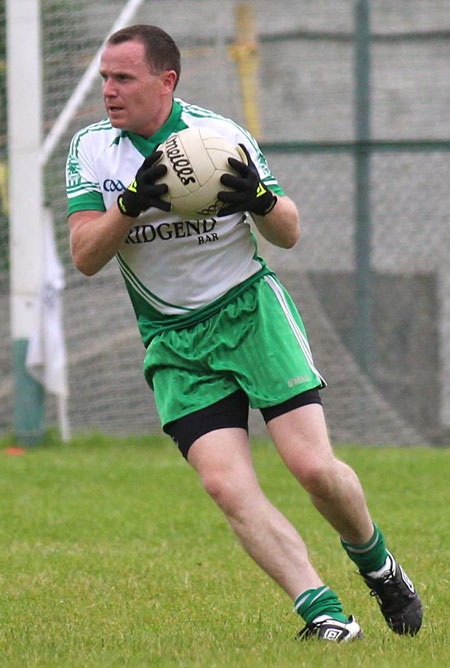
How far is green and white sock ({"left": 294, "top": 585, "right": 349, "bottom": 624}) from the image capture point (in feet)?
15.2

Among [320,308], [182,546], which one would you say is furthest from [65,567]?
[320,308]

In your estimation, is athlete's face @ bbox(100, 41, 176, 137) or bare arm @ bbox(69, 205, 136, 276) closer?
bare arm @ bbox(69, 205, 136, 276)

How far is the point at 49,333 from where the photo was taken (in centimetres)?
1120

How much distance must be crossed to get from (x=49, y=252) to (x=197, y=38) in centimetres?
304

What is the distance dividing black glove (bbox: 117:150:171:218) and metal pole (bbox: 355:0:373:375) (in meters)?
7.53

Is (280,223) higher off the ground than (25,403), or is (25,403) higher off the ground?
(280,223)

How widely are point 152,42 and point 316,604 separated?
6.89 ft

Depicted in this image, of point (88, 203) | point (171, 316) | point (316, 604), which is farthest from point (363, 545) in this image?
point (88, 203)

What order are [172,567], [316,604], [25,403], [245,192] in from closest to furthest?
[316,604] < [245,192] < [172,567] < [25,403]

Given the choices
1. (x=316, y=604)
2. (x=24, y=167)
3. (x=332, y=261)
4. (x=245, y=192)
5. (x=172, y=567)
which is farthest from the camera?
(x=332, y=261)

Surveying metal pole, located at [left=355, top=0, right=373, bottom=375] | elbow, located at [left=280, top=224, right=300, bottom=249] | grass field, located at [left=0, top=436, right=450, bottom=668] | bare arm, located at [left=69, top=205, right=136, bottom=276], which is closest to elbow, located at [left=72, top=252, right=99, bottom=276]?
bare arm, located at [left=69, top=205, right=136, bottom=276]

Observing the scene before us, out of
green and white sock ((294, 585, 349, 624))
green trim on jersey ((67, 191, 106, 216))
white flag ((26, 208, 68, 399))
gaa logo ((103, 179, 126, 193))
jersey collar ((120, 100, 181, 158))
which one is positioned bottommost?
white flag ((26, 208, 68, 399))

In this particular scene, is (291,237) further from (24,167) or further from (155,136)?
(24,167)

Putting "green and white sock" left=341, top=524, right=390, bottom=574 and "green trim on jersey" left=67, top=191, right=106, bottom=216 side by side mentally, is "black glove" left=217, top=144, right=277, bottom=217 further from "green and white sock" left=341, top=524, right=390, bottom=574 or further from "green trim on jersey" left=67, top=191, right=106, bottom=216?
"green and white sock" left=341, top=524, right=390, bottom=574
